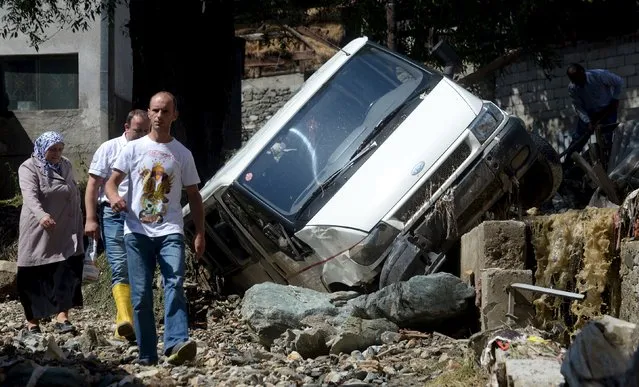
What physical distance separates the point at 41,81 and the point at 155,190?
16.4m

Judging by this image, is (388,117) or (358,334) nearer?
(358,334)

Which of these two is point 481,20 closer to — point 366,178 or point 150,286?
point 366,178

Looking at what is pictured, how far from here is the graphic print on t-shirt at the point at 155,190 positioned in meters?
7.58

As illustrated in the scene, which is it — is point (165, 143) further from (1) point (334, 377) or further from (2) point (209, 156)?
(2) point (209, 156)

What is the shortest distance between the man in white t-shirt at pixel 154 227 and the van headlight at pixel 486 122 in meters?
3.32

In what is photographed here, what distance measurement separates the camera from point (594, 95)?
15047mm

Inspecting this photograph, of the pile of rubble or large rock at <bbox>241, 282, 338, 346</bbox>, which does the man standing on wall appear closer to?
the pile of rubble

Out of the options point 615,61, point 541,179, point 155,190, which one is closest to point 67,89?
point 615,61

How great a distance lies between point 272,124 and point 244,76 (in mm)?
16056

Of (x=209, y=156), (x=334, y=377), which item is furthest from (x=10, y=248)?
(x=334, y=377)

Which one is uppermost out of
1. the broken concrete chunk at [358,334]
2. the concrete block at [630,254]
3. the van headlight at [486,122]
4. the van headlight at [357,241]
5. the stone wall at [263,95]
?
the van headlight at [486,122]

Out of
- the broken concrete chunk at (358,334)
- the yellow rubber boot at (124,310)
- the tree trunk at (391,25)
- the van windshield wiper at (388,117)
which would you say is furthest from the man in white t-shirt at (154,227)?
the tree trunk at (391,25)

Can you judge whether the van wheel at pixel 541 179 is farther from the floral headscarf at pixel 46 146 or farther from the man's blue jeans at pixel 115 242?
the floral headscarf at pixel 46 146

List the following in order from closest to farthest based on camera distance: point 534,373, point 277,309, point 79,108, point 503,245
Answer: point 534,373 → point 503,245 → point 277,309 → point 79,108
